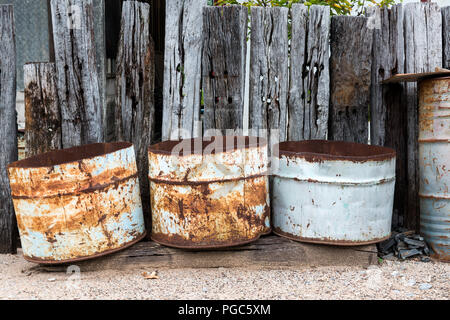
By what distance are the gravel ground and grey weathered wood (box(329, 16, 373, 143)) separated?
3.66 ft

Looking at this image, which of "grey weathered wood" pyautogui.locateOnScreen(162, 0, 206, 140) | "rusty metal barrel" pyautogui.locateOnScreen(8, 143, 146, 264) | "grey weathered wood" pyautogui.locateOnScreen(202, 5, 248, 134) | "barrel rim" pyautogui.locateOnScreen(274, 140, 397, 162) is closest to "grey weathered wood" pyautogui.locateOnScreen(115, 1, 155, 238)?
"grey weathered wood" pyautogui.locateOnScreen(162, 0, 206, 140)

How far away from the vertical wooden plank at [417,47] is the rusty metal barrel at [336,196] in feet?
2.36

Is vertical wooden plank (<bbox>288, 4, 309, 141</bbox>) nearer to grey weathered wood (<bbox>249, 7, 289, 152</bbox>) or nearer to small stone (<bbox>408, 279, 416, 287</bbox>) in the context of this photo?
grey weathered wood (<bbox>249, 7, 289, 152</bbox>)

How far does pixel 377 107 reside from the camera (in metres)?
4.02

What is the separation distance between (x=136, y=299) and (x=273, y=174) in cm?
134

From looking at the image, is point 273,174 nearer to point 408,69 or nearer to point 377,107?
point 377,107

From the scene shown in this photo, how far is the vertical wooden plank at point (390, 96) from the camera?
156 inches

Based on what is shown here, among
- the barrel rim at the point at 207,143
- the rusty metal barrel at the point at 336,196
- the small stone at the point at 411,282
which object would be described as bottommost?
the small stone at the point at 411,282

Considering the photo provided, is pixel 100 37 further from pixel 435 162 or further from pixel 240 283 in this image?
pixel 435 162

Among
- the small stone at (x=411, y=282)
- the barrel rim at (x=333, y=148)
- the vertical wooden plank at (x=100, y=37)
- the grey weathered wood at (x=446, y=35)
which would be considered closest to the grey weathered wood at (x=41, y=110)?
the vertical wooden plank at (x=100, y=37)

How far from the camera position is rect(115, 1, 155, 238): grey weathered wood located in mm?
3797

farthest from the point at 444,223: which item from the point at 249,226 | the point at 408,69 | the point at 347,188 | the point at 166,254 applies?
the point at 166,254

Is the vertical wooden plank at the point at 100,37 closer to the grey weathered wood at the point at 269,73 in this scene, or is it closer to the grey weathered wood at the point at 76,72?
the grey weathered wood at the point at 76,72

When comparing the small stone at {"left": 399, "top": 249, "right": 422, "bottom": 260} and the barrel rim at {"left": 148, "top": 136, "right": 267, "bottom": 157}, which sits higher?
the barrel rim at {"left": 148, "top": 136, "right": 267, "bottom": 157}
